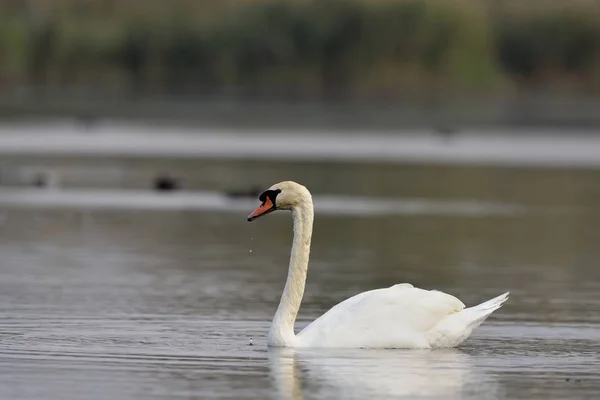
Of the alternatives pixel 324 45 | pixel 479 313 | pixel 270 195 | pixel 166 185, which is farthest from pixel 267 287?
pixel 324 45

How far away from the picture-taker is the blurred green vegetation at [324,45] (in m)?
79.9

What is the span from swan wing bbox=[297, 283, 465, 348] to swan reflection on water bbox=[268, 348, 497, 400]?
0.09m

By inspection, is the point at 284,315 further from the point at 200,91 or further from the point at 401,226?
the point at 200,91

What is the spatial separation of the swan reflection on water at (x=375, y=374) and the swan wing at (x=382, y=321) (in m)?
0.09

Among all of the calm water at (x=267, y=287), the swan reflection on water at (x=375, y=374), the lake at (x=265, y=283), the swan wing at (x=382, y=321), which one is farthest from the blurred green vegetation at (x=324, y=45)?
the swan reflection on water at (x=375, y=374)

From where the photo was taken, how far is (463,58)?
81.8m

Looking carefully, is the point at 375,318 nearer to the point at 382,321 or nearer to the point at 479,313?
the point at 382,321

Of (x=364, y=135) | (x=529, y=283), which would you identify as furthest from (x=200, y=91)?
(x=529, y=283)

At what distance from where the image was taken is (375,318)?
12.7m

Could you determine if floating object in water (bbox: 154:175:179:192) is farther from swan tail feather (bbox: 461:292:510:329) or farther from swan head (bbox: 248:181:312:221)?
swan tail feather (bbox: 461:292:510:329)

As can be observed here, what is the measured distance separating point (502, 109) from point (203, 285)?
73.9 meters

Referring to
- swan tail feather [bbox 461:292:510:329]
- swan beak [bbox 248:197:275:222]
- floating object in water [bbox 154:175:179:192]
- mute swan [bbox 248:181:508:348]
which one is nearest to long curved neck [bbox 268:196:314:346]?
mute swan [bbox 248:181:508:348]

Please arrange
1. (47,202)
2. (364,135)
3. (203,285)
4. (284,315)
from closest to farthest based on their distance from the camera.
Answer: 1. (284,315)
2. (203,285)
3. (47,202)
4. (364,135)

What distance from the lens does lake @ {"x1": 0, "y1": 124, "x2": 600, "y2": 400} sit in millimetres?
11242
